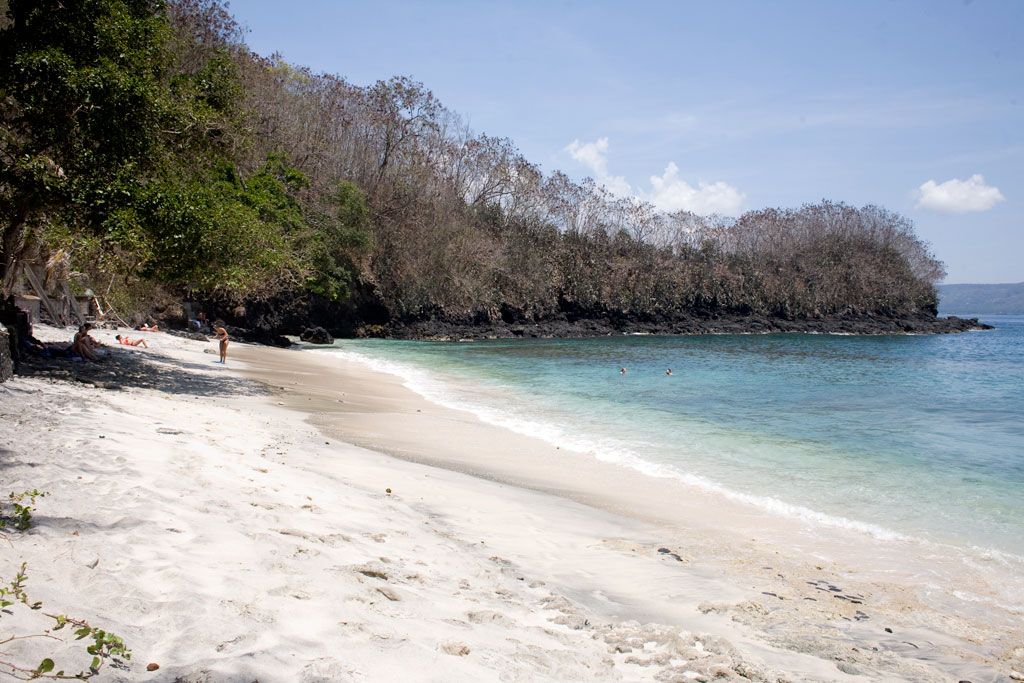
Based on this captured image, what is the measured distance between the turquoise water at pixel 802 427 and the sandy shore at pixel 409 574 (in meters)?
1.47

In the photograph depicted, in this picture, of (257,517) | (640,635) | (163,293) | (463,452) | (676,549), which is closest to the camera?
(640,635)

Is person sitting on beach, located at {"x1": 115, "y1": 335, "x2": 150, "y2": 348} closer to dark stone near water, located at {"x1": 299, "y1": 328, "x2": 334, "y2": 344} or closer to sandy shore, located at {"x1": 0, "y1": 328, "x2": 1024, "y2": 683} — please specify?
sandy shore, located at {"x1": 0, "y1": 328, "x2": 1024, "y2": 683}

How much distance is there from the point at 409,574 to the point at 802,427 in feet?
35.2

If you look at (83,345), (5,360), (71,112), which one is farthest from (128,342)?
(5,360)

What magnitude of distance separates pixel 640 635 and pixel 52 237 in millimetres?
10797

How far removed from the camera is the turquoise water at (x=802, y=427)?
303 inches

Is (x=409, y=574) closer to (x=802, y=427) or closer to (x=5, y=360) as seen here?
(x=5, y=360)

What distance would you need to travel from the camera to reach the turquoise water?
25.2 feet

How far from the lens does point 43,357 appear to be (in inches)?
433

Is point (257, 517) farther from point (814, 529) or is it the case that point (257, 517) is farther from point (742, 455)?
point (742, 455)

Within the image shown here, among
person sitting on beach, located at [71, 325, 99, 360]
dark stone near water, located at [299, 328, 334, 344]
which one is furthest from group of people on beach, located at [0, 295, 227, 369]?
dark stone near water, located at [299, 328, 334, 344]

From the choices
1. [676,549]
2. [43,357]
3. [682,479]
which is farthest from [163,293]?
[676,549]

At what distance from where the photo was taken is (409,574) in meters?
4.10

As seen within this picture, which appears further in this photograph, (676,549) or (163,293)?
(163,293)
